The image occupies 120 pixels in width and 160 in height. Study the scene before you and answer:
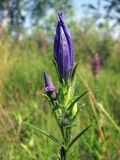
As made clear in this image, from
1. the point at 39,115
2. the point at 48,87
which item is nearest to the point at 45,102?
the point at 39,115

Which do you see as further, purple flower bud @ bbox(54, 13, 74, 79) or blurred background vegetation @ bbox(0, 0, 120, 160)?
blurred background vegetation @ bbox(0, 0, 120, 160)

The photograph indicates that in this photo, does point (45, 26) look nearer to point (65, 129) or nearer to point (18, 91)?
point (18, 91)

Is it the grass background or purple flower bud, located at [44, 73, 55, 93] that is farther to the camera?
the grass background

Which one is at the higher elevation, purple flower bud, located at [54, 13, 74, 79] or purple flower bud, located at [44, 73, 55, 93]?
purple flower bud, located at [54, 13, 74, 79]

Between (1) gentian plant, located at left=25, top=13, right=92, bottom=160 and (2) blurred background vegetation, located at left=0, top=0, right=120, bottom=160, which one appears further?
(2) blurred background vegetation, located at left=0, top=0, right=120, bottom=160

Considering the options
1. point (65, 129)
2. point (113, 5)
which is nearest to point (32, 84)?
point (113, 5)

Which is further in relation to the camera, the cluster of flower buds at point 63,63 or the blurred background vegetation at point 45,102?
the blurred background vegetation at point 45,102

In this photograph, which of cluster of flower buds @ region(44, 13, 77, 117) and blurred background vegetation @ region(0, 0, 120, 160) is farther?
blurred background vegetation @ region(0, 0, 120, 160)
